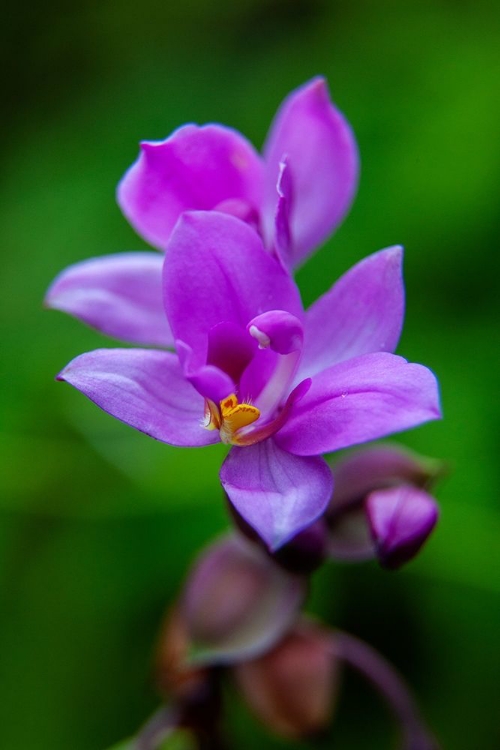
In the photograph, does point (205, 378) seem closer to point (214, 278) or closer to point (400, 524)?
point (214, 278)

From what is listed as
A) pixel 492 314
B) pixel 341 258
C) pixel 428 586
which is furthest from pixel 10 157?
pixel 428 586

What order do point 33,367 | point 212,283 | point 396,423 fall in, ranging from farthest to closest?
1. point 33,367
2. point 212,283
3. point 396,423

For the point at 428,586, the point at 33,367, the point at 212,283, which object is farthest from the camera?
the point at 33,367

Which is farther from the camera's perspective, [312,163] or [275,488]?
[312,163]

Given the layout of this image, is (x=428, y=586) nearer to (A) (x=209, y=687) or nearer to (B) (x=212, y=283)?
(A) (x=209, y=687)

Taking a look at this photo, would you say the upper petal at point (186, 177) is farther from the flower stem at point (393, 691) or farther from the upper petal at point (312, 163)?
the flower stem at point (393, 691)

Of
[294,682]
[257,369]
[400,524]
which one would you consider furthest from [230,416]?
[294,682]

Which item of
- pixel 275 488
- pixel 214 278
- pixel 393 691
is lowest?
pixel 393 691

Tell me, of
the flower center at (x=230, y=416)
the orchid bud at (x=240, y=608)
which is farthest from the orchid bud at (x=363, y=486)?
the flower center at (x=230, y=416)
